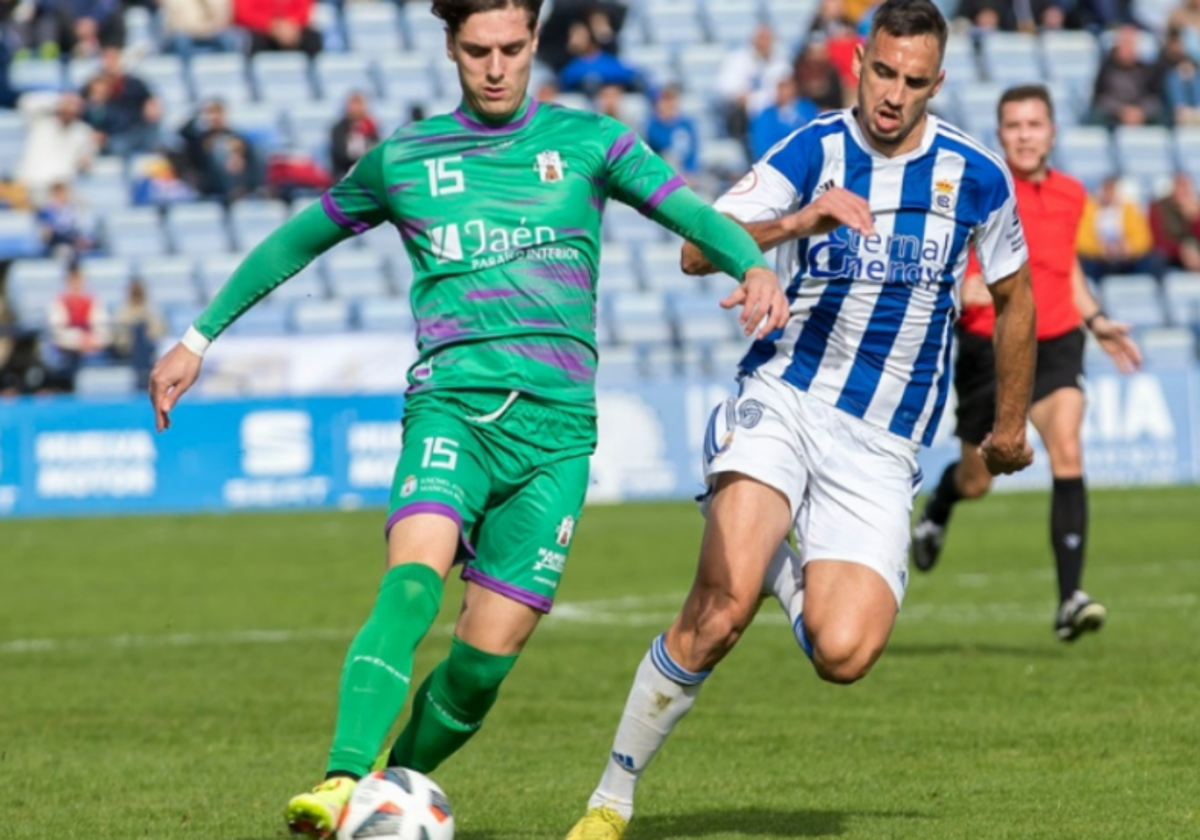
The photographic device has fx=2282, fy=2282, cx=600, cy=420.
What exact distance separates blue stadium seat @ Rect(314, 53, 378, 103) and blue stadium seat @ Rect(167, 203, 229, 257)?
8.92 ft

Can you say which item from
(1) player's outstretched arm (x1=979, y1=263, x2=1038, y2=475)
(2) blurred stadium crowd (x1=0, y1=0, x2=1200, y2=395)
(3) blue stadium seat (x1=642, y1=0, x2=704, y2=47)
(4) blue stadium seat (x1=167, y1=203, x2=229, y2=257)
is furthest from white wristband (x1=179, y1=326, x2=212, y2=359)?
(3) blue stadium seat (x1=642, y1=0, x2=704, y2=47)

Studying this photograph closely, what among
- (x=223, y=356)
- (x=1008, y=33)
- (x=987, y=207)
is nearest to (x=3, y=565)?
(x=223, y=356)

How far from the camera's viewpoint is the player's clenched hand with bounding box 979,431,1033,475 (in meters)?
6.98

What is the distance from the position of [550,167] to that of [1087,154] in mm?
21179

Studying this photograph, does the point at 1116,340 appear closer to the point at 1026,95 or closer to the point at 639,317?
the point at 1026,95

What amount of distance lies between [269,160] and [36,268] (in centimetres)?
293

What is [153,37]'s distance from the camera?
25453 mm

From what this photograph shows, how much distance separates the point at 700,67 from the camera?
2656cm

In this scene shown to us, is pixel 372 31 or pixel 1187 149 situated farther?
pixel 1187 149

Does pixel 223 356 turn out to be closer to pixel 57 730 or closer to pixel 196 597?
pixel 196 597

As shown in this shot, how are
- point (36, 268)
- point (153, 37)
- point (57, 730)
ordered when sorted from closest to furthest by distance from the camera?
1. point (57, 730)
2. point (36, 268)
3. point (153, 37)

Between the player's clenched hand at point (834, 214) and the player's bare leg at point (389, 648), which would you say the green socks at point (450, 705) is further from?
the player's clenched hand at point (834, 214)

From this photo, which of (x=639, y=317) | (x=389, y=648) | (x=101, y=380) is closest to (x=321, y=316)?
Answer: (x=101, y=380)

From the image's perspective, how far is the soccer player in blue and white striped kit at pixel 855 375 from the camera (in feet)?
21.7
